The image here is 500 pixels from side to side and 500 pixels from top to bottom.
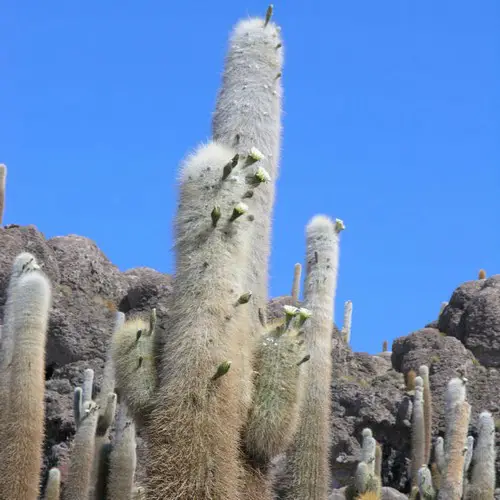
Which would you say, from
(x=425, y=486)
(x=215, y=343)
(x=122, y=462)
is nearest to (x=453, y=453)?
(x=425, y=486)

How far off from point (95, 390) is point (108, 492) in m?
4.74

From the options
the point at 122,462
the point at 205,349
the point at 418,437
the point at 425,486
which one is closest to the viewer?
the point at 205,349

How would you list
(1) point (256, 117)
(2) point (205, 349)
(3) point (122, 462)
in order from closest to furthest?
(2) point (205, 349) → (1) point (256, 117) → (3) point (122, 462)

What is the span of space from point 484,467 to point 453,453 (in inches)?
85.4

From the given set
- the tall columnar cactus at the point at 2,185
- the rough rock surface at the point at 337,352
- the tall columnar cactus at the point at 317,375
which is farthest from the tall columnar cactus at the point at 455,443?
the tall columnar cactus at the point at 2,185

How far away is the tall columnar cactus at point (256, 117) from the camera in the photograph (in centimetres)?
830

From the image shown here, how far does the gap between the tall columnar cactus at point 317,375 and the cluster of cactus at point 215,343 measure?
2.75m

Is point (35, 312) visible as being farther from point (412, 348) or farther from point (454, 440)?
point (412, 348)

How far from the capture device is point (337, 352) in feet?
63.9

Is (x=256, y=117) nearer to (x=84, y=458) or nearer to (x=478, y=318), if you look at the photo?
(x=84, y=458)

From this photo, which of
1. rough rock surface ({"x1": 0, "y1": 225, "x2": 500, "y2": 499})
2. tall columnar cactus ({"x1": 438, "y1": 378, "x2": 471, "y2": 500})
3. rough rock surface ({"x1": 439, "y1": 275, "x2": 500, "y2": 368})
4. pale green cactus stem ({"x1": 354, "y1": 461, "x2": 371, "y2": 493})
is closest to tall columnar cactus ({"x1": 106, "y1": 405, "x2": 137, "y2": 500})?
pale green cactus stem ({"x1": 354, "y1": 461, "x2": 371, "y2": 493})

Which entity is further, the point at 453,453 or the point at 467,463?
the point at 467,463

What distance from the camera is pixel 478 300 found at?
20891mm

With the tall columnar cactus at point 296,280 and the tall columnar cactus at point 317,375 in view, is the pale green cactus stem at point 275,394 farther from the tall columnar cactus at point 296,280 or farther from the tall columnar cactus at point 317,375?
the tall columnar cactus at point 296,280
